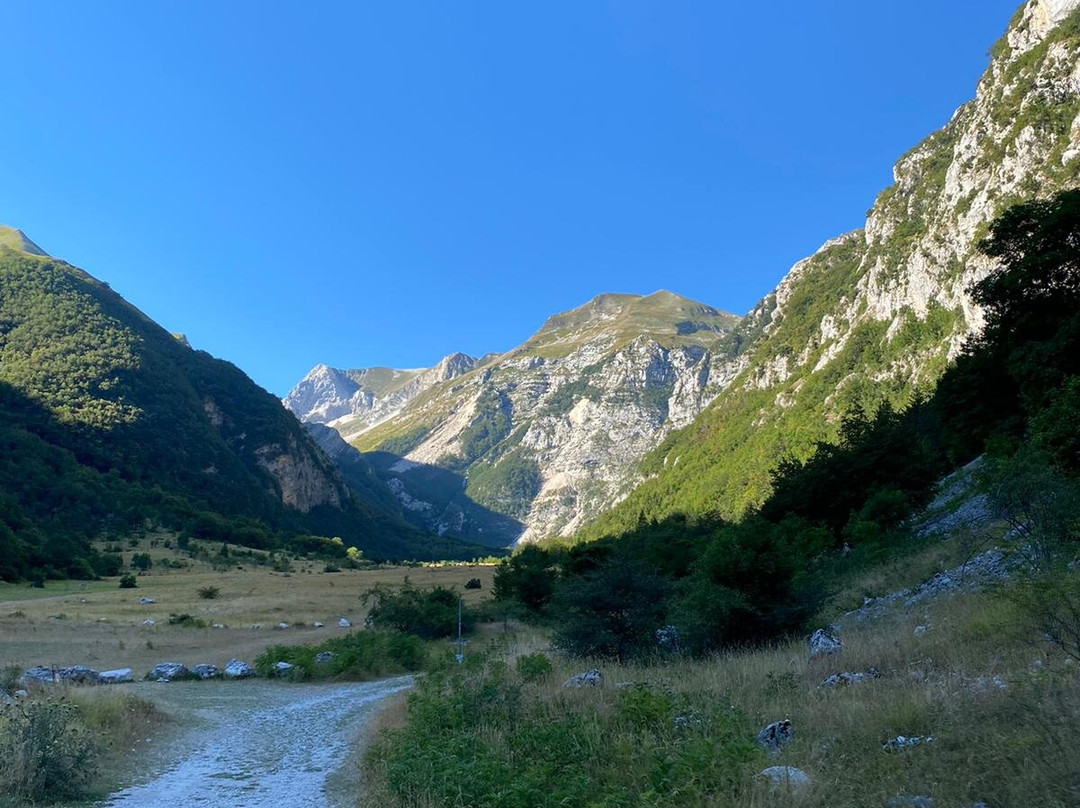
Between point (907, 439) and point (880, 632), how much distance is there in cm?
2368

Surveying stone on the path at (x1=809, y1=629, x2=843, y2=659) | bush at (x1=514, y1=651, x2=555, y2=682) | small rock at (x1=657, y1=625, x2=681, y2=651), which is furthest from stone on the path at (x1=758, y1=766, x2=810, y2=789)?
small rock at (x1=657, y1=625, x2=681, y2=651)

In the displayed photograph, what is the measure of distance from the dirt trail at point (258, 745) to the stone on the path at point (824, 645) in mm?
7445

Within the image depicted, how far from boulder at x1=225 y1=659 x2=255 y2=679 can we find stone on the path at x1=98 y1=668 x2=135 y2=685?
9.91ft

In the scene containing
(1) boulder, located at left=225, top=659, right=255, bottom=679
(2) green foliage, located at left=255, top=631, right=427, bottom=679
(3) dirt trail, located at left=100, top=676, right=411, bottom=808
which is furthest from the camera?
(2) green foliage, located at left=255, top=631, right=427, bottom=679

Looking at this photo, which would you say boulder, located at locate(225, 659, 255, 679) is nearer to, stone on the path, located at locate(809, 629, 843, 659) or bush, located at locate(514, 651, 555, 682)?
bush, located at locate(514, 651, 555, 682)

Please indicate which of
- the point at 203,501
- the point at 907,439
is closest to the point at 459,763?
the point at 907,439

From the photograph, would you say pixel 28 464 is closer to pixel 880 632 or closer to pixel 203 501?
pixel 203 501

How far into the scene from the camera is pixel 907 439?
103 ft

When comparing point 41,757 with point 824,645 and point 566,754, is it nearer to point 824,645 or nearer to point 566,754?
point 566,754

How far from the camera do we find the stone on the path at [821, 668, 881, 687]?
7862mm

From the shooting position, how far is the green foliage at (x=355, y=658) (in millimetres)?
23359

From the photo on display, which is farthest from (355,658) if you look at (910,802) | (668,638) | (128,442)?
(128,442)

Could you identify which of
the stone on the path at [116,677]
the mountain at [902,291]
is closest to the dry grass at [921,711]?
the stone on the path at [116,677]

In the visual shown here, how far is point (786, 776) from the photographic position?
499 centimetres
